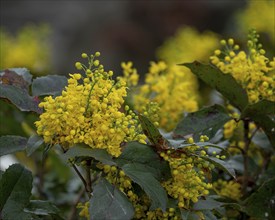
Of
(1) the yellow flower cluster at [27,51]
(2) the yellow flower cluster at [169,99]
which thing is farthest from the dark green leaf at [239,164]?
(1) the yellow flower cluster at [27,51]

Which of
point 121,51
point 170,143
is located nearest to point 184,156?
point 170,143

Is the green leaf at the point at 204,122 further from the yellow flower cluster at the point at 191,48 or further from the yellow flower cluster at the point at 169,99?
the yellow flower cluster at the point at 191,48

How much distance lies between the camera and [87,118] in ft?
5.05

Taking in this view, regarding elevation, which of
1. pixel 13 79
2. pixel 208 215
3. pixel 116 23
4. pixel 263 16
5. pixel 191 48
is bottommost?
pixel 208 215

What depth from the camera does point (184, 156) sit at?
1.58 m

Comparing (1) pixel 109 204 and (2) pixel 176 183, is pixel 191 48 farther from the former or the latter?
(1) pixel 109 204

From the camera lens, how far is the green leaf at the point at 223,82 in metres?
1.88

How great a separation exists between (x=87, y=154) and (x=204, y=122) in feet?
1.78

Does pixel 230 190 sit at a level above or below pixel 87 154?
below

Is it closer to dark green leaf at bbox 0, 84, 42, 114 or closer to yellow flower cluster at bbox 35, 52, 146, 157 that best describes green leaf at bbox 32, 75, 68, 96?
dark green leaf at bbox 0, 84, 42, 114

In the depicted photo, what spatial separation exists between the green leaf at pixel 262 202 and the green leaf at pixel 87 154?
0.48 m

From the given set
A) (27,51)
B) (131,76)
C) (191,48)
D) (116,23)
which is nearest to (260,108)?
(131,76)

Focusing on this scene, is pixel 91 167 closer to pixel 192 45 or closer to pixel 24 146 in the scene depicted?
pixel 24 146

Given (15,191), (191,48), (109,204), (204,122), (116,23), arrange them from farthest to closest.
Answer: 1. (116,23)
2. (191,48)
3. (204,122)
4. (15,191)
5. (109,204)
